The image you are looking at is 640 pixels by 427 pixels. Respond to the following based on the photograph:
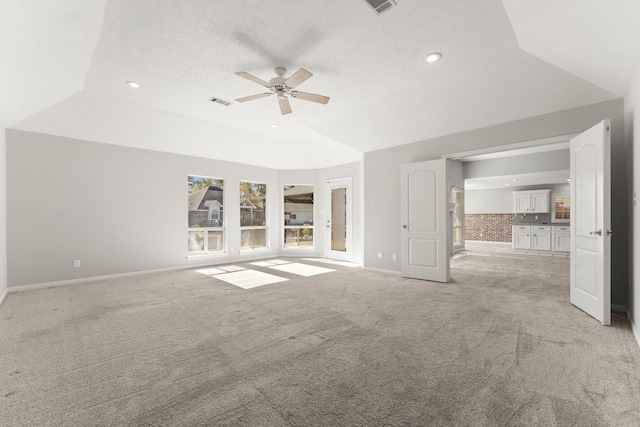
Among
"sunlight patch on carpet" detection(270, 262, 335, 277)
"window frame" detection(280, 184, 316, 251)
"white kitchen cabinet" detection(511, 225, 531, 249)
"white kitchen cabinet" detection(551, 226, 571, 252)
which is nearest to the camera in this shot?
Result: "sunlight patch on carpet" detection(270, 262, 335, 277)

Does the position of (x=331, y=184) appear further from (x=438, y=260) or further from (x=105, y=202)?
(x=105, y=202)

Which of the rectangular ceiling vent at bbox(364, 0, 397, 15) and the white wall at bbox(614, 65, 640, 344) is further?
the white wall at bbox(614, 65, 640, 344)

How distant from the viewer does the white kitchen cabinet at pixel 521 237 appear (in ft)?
31.8

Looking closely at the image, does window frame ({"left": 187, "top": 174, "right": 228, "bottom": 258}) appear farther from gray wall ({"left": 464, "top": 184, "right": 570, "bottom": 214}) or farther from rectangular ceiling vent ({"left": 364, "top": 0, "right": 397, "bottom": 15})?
gray wall ({"left": 464, "top": 184, "right": 570, "bottom": 214})

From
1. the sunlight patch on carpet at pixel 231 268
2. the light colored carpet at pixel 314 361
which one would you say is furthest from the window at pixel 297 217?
the light colored carpet at pixel 314 361

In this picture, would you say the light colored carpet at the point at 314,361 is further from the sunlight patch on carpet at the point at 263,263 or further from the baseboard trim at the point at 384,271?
the sunlight patch on carpet at the point at 263,263

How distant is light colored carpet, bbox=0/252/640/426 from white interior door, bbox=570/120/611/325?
0.78 ft

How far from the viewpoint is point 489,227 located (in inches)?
512

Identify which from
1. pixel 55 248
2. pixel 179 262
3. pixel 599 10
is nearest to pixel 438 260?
pixel 599 10

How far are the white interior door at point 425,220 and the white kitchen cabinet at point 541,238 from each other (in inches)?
258

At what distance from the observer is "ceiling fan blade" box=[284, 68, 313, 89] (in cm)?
298

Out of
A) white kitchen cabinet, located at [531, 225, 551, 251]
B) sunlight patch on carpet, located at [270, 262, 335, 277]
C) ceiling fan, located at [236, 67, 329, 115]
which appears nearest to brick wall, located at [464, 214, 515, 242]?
white kitchen cabinet, located at [531, 225, 551, 251]

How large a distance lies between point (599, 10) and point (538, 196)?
9.43m

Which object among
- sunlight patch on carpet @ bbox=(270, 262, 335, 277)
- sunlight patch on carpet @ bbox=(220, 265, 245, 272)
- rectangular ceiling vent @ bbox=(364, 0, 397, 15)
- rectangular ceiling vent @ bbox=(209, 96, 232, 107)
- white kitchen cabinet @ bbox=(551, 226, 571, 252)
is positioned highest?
rectangular ceiling vent @ bbox=(209, 96, 232, 107)
